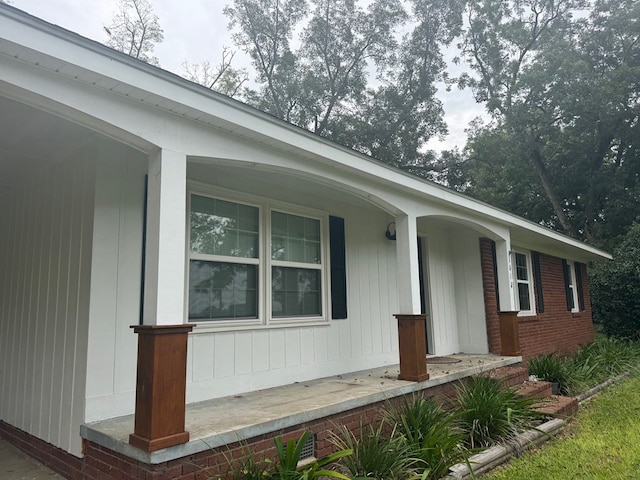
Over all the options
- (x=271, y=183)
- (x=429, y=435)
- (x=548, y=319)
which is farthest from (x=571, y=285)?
(x=271, y=183)

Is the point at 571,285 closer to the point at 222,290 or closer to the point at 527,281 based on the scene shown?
the point at 527,281

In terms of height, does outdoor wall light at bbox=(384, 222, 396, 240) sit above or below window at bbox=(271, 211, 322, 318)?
above

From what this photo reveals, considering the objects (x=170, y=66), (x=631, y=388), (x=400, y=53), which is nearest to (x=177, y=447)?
(x=631, y=388)

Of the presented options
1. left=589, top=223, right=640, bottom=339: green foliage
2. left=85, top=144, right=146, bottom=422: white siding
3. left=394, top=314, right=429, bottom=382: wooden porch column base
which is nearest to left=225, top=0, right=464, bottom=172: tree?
left=589, top=223, right=640, bottom=339: green foliage

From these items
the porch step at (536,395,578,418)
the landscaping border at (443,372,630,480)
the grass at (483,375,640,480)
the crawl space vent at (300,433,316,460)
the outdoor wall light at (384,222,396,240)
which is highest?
the outdoor wall light at (384,222,396,240)

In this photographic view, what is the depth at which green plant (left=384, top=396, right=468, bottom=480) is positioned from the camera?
386 centimetres

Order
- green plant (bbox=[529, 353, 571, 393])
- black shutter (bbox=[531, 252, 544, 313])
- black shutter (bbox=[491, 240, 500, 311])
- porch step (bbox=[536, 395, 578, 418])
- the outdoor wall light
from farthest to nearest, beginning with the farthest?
1. black shutter (bbox=[531, 252, 544, 313])
2. black shutter (bbox=[491, 240, 500, 311])
3. green plant (bbox=[529, 353, 571, 393])
4. the outdoor wall light
5. porch step (bbox=[536, 395, 578, 418])

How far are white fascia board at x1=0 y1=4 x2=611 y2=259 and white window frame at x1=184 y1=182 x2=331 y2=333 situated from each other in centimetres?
105

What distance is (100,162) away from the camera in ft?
12.9

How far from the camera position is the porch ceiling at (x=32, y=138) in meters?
3.36

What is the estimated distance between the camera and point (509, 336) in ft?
23.8

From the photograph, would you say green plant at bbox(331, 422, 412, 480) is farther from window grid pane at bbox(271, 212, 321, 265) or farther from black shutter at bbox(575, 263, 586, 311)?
black shutter at bbox(575, 263, 586, 311)

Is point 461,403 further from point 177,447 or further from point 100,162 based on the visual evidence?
point 100,162

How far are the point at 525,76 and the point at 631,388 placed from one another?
14.7 m
